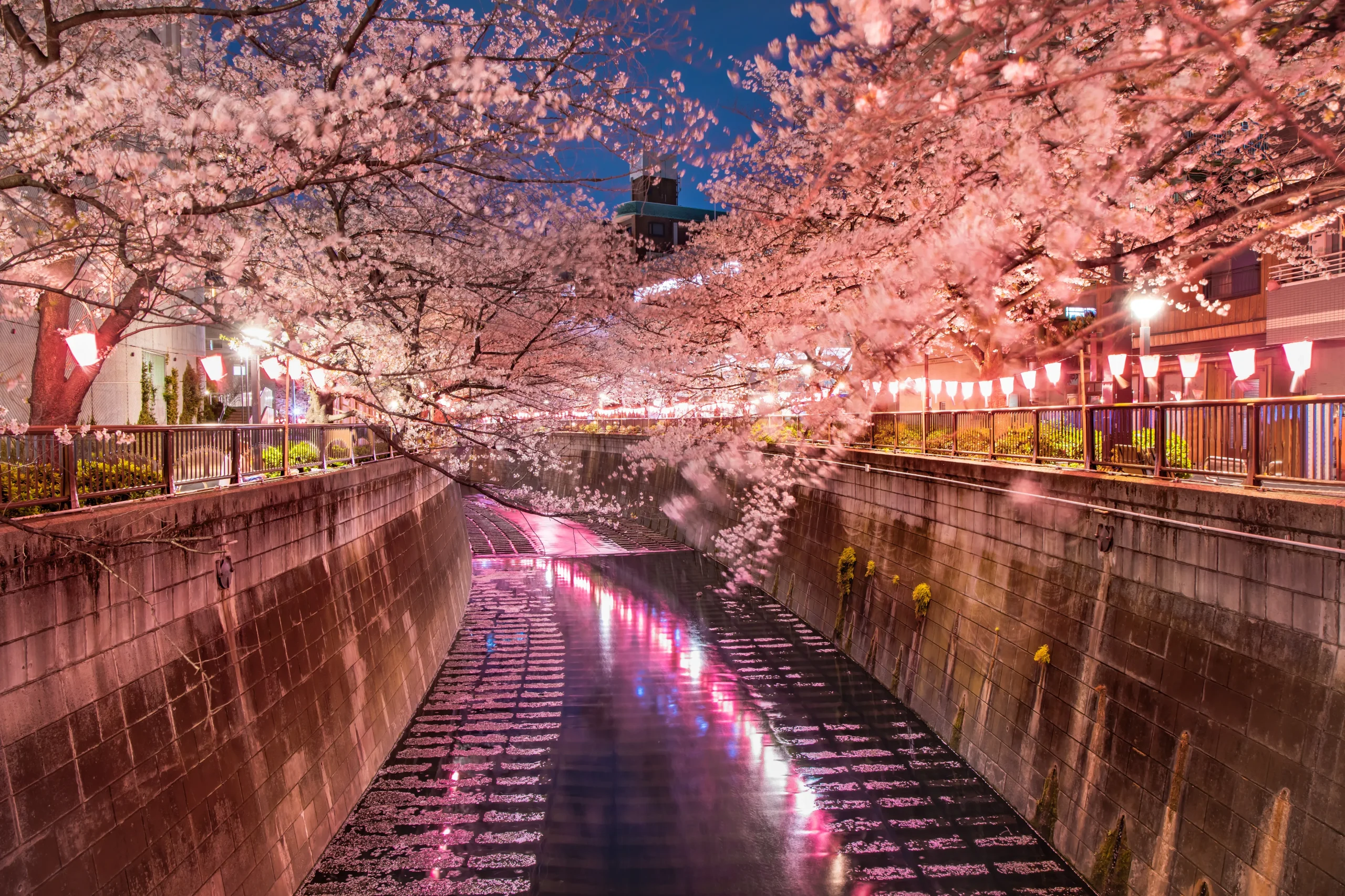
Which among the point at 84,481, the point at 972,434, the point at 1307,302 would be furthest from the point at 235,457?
the point at 1307,302

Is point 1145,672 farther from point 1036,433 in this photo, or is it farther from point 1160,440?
point 1036,433

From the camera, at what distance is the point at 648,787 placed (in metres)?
13.3

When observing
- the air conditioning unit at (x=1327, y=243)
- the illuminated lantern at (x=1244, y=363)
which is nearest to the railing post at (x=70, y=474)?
the illuminated lantern at (x=1244, y=363)

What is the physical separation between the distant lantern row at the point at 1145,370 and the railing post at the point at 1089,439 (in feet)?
5.65

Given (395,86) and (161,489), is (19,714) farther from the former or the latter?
(395,86)

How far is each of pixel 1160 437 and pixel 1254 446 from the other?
1.65 m

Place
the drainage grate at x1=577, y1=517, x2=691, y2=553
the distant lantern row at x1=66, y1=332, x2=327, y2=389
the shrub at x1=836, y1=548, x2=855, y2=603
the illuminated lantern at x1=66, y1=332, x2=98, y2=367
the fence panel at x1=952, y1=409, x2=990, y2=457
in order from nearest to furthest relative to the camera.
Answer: the illuminated lantern at x1=66, y1=332, x2=98, y2=367 < the distant lantern row at x1=66, y1=332, x2=327, y2=389 < the fence panel at x1=952, y1=409, x2=990, y2=457 < the shrub at x1=836, y1=548, x2=855, y2=603 < the drainage grate at x1=577, y1=517, x2=691, y2=553

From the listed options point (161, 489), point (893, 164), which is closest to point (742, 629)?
point (893, 164)

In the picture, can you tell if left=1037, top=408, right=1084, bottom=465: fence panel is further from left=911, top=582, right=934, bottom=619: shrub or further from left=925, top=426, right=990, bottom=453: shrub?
left=911, top=582, right=934, bottom=619: shrub

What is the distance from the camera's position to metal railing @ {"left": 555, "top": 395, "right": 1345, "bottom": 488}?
7.84 metres

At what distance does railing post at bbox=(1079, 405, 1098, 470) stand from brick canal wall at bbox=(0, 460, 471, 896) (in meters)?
10.5

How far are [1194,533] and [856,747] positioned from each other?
7.65 meters

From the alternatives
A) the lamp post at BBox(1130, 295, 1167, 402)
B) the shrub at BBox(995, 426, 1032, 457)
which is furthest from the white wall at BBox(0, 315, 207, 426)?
the shrub at BBox(995, 426, 1032, 457)

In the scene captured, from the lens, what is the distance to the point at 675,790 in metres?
13.2
